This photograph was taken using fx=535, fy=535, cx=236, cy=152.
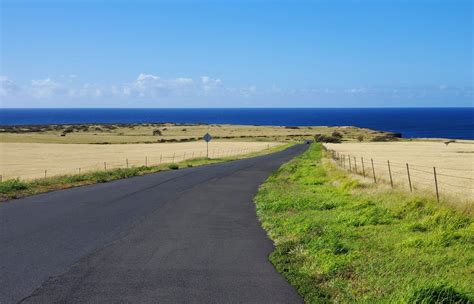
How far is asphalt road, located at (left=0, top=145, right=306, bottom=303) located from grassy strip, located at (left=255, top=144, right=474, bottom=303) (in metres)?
0.54

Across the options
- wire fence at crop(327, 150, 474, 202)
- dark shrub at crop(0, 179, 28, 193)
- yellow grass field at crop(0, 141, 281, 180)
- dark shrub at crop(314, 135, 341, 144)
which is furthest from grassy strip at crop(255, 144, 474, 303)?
dark shrub at crop(314, 135, 341, 144)

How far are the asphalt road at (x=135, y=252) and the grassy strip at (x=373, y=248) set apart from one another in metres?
0.54

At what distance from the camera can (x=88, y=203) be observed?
18172mm

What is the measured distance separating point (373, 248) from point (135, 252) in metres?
4.68

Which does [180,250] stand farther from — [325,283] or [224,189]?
[224,189]

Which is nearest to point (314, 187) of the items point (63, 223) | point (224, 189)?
point (224, 189)

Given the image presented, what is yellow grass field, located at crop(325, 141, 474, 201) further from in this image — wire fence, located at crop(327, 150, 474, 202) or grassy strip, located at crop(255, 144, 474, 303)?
grassy strip, located at crop(255, 144, 474, 303)

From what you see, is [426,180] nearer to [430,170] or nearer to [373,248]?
[430,170]

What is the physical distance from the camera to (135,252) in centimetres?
1073

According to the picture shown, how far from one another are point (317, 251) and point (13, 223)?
26.9ft

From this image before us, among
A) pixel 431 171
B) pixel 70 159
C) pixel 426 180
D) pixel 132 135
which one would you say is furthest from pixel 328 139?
pixel 426 180

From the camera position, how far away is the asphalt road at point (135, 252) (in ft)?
26.0

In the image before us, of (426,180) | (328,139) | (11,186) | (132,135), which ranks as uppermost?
(132,135)

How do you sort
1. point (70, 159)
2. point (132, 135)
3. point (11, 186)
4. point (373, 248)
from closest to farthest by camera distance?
point (373, 248), point (11, 186), point (70, 159), point (132, 135)
